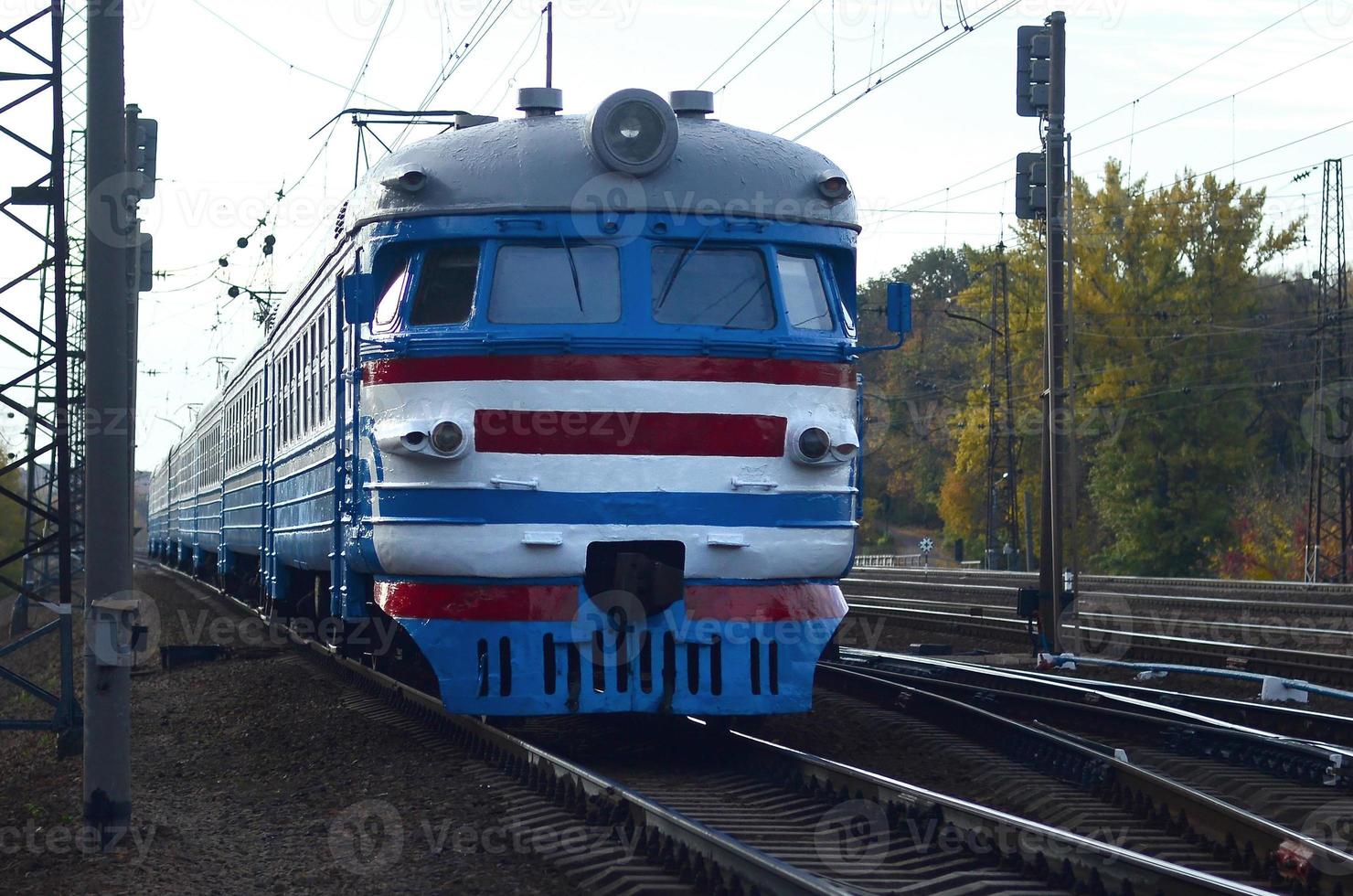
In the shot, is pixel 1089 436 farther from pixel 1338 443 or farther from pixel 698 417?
pixel 698 417

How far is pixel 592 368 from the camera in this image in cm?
820

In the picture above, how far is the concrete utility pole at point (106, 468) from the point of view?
721 cm

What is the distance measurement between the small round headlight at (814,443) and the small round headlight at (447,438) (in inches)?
68.7

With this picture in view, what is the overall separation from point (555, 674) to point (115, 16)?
3.65m

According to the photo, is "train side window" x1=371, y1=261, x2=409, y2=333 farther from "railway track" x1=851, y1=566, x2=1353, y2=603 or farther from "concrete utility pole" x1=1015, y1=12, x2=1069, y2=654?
"railway track" x1=851, y1=566, x2=1353, y2=603

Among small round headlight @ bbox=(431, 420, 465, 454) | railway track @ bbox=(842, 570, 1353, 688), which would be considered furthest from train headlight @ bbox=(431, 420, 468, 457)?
railway track @ bbox=(842, 570, 1353, 688)

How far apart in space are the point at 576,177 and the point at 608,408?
4.08 feet

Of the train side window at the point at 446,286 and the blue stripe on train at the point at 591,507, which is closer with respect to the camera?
the blue stripe on train at the point at 591,507

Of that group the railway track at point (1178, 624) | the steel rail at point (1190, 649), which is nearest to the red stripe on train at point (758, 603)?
the railway track at point (1178, 624)

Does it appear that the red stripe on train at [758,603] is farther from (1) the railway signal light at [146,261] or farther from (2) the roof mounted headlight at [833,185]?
(1) the railway signal light at [146,261]

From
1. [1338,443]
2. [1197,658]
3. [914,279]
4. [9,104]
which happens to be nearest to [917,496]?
[914,279]

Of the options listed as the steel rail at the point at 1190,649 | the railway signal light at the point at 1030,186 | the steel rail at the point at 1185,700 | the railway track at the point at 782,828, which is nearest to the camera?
the railway track at the point at 782,828

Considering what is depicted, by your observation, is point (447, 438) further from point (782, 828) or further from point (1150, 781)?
point (1150, 781)

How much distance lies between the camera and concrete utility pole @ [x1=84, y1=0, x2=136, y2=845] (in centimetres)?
721
